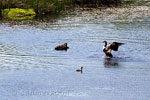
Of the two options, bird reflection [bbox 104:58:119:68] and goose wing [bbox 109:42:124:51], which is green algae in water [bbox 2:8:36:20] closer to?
goose wing [bbox 109:42:124:51]

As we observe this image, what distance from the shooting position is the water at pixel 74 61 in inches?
837

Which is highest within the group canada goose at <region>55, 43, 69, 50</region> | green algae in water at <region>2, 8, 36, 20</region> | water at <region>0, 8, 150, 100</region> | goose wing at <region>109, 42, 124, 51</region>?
goose wing at <region>109, 42, 124, 51</region>

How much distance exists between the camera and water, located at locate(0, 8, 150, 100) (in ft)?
69.7

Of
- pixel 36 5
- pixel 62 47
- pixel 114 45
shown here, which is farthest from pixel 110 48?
pixel 36 5

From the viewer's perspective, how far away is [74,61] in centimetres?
2714

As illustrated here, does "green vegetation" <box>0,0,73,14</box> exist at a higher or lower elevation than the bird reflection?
higher

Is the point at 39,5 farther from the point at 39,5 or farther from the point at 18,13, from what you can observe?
the point at 18,13

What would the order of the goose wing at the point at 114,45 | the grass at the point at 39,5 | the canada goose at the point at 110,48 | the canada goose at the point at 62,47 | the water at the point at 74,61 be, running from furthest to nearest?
the grass at the point at 39,5, the canada goose at the point at 62,47, the goose wing at the point at 114,45, the canada goose at the point at 110,48, the water at the point at 74,61

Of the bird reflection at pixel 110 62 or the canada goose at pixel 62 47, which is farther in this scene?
the canada goose at pixel 62 47

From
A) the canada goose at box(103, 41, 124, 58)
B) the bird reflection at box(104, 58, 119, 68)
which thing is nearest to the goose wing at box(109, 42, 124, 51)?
the canada goose at box(103, 41, 124, 58)

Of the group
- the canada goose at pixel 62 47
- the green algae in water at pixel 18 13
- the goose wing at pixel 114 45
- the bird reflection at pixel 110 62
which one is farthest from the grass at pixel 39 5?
the bird reflection at pixel 110 62

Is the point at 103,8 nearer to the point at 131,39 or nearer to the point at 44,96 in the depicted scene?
the point at 131,39

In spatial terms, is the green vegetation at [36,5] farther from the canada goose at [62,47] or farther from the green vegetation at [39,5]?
the canada goose at [62,47]

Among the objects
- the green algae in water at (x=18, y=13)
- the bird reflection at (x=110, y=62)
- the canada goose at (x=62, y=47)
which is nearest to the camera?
the bird reflection at (x=110, y=62)
